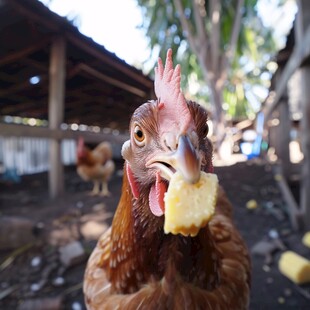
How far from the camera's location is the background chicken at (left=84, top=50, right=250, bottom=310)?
567 mm

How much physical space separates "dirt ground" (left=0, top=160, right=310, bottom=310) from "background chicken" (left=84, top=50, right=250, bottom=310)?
0.84 m

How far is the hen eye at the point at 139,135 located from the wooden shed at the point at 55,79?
97 cm

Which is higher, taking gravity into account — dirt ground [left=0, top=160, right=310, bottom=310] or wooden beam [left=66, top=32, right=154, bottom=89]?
wooden beam [left=66, top=32, right=154, bottom=89]

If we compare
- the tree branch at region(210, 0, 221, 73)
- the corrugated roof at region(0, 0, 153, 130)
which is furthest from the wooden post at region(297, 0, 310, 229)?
the tree branch at region(210, 0, 221, 73)

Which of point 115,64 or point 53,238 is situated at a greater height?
point 115,64

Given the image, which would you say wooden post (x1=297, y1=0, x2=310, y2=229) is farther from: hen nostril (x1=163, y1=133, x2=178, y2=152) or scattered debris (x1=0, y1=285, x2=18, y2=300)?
scattered debris (x1=0, y1=285, x2=18, y2=300)

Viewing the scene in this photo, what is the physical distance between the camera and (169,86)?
64cm

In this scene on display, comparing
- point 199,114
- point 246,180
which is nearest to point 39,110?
point 199,114

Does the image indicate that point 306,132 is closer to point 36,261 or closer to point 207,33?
point 36,261

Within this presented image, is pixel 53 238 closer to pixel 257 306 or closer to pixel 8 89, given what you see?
pixel 8 89

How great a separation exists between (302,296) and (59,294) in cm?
149

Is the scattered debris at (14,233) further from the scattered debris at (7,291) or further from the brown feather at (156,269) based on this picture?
the brown feather at (156,269)

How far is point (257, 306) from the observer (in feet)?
5.10

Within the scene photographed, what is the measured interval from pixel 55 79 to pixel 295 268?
2.66m
